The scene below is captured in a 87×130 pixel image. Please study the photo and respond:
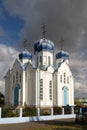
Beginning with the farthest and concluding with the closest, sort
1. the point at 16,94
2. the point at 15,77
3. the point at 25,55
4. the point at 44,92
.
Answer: the point at 25,55
the point at 15,77
the point at 16,94
the point at 44,92

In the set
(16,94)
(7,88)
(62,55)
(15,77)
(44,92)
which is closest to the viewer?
(44,92)

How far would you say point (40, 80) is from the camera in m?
37.4

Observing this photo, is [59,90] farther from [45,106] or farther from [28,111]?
[28,111]

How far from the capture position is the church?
1467 inches

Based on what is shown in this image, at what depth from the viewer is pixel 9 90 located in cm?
4078

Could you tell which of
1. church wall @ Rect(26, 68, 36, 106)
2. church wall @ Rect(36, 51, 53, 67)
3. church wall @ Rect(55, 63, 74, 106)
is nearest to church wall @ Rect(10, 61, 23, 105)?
church wall @ Rect(26, 68, 36, 106)

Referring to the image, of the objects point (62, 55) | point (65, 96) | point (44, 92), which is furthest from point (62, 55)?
point (44, 92)

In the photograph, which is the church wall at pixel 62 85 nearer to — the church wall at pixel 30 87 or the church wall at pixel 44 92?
the church wall at pixel 44 92

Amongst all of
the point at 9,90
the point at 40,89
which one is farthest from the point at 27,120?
the point at 9,90

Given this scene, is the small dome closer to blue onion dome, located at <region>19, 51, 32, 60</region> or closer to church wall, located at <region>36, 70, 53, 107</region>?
blue onion dome, located at <region>19, 51, 32, 60</region>

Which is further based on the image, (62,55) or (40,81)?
(62,55)

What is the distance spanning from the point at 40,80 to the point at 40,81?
0.14 meters

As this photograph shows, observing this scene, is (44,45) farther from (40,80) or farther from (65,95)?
(65,95)

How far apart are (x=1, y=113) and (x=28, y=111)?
4286 millimetres
